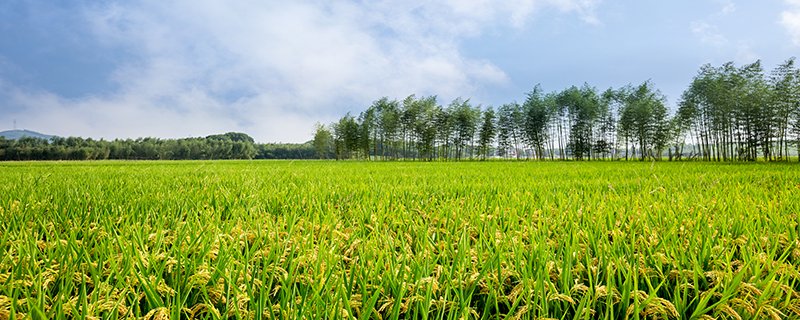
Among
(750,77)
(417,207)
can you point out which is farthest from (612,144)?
(417,207)

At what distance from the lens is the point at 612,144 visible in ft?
133

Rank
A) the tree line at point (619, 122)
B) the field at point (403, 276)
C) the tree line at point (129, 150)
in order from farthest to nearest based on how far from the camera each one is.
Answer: the tree line at point (129, 150) → the tree line at point (619, 122) → the field at point (403, 276)

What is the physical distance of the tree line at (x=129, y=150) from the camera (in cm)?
8162

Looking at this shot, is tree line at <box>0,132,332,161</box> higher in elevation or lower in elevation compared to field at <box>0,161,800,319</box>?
higher

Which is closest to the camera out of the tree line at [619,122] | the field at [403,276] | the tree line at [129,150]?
the field at [403,276]

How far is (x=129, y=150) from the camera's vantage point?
9444 cm

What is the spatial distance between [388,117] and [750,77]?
34.2 meters

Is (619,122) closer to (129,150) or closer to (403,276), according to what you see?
(403,276)

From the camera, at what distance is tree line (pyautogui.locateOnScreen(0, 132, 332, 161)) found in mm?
81625

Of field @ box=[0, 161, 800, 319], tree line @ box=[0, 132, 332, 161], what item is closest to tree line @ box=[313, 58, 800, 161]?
field @ box=[0, 161, 800, 319]

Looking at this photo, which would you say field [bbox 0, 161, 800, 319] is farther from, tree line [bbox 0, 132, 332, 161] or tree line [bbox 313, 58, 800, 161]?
tree line [bbox 0, 132, 332, 161]

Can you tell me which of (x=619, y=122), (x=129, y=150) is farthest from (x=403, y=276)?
(x=129, y=150)

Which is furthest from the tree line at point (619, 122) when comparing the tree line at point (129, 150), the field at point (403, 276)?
the tree line at point (129, 150)

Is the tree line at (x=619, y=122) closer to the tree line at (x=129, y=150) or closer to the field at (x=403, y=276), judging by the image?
the field at (x=403, y=276)
